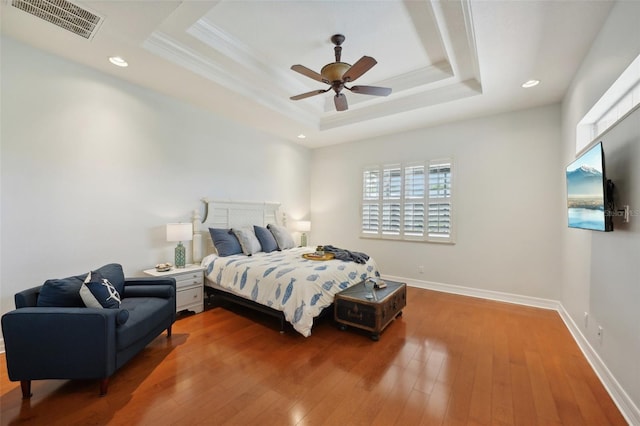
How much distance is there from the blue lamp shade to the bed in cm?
31

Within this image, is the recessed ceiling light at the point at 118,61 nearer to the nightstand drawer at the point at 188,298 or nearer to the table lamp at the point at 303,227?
the nightstand drawer at the point at 188,298

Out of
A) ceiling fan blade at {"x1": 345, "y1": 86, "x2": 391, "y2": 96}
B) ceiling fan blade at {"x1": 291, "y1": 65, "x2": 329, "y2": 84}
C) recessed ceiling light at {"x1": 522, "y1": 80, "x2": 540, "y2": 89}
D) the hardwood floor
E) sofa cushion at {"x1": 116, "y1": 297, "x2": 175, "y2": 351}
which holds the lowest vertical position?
the hardwood floor

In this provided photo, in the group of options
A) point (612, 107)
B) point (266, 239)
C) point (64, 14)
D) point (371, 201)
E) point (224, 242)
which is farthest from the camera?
A: point (371, 201)

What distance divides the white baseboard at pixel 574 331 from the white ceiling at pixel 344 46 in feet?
9.13

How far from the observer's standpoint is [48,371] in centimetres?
185

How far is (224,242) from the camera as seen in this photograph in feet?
12.8

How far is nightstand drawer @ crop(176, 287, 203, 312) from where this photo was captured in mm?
3314

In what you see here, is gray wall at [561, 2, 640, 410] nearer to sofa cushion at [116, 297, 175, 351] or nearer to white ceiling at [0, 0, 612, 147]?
white ceiling at [0, 0, 612, 147]

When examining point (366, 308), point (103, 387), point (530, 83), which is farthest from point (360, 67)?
point (103, 387)

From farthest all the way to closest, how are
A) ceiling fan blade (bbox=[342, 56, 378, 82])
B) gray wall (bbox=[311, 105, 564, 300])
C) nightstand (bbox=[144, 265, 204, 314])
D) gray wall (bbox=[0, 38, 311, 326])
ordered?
gray wall (bbox=[311, 105, 564, 300]) → nightstand (bbox=[144, 265, 204, 314]) → gray wall (bbox=[0, 38, 311, 326]) → ceiling fan blade (bbox=[342, 56, 378, 82])

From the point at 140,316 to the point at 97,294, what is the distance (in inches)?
14.3

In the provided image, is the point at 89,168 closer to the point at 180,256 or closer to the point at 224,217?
the point at 180,256

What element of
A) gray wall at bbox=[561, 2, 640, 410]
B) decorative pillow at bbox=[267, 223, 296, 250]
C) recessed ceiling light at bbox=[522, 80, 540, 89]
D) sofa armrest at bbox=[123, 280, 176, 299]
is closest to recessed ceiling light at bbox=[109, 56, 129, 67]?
sofa armrest at bbox=[123, 280, 176, 299]

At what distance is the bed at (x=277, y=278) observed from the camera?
9.08 feet
